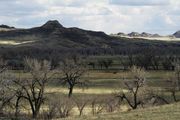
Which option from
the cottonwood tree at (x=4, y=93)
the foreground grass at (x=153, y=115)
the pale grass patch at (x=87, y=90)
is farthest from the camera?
the pale grass patch at (x=87, y=90)

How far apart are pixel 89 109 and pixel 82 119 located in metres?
46.9

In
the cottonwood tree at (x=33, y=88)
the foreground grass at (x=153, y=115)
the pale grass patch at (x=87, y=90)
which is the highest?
the foreground grass at (x=153, y=115)

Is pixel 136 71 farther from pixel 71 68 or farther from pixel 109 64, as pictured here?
pixel 109 64

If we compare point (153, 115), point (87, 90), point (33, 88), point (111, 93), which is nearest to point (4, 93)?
point (33, 88)

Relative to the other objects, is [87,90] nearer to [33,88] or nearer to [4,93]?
[33,88]

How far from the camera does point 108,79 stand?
5266 inches

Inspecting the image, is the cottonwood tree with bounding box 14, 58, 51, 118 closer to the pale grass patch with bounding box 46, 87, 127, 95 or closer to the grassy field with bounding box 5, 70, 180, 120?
the grassy field with bounding box 5, 70, 180, 120

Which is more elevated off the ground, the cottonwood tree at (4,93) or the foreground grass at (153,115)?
the foreground grass at (153,115)

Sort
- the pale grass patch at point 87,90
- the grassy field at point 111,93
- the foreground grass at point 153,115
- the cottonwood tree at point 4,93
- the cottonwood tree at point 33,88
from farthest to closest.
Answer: the pale grass patch at point 87,90, the cottonwood tree at point 33,88, the cottonwood tree at point 4,93, the grassy field at point 111,93, the foreground grass at point 153,115

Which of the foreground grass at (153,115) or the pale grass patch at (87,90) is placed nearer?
the foreground grass at (153,115)

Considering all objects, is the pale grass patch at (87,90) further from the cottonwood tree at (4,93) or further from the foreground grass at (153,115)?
the foreground grass at (153,115)

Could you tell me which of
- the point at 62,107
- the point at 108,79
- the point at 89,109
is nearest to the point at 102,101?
the point at 89,109

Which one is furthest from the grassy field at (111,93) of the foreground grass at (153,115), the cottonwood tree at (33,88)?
the cottonwood tree at (33,88)

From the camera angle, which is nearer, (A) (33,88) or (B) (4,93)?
(B) (4,93)
